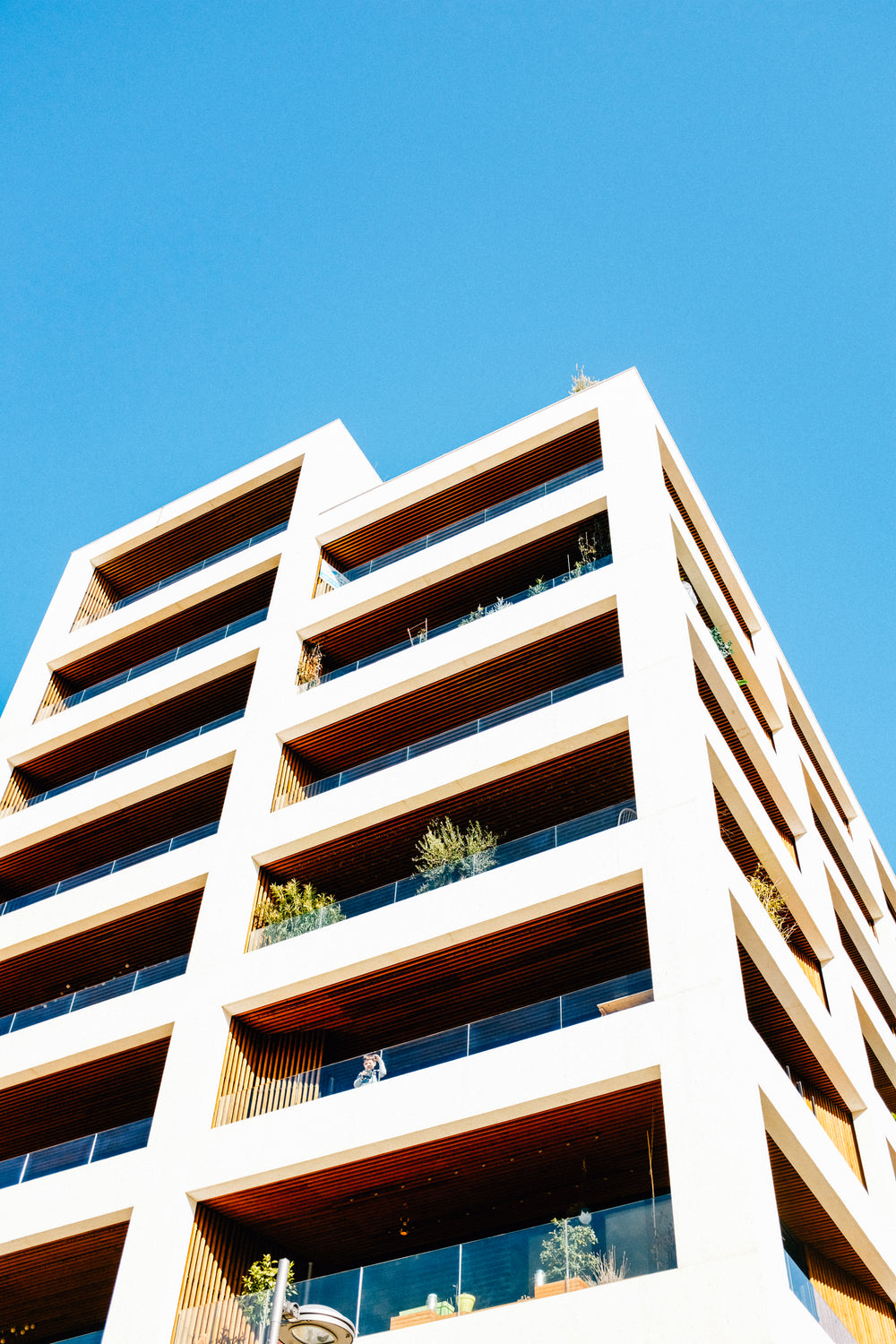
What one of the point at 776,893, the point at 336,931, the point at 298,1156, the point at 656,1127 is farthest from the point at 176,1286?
the point at 776,893

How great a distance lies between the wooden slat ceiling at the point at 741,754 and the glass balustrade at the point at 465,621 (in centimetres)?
245

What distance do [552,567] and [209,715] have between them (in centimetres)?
785

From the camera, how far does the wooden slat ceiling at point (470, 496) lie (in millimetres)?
23375

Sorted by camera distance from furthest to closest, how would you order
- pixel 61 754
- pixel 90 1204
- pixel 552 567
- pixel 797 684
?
1. pixel 797 684
2. pixel 61 754
3. pixel 552 567
4. pixel 90 1204

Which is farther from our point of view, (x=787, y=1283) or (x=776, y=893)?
(x=776, y=893)

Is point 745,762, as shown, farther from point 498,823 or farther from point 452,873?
point 452,873

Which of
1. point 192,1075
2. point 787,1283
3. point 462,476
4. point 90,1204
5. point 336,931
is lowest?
point 787,1283

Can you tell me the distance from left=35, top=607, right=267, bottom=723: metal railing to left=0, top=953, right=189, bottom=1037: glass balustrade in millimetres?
7400

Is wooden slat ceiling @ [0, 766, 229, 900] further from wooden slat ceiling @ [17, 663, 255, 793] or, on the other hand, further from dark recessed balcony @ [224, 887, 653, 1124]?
dark recessed balcony @ [224, 887, 653, 1124]

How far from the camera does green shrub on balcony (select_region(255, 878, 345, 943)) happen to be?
18.0m

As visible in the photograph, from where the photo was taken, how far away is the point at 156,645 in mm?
27375

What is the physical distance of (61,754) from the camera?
25.6 meters

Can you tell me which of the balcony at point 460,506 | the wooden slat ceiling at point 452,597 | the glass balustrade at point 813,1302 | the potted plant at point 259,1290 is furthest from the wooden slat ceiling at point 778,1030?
the balcony at point 460,506

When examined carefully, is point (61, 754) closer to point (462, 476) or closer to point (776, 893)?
point (462, 476)
